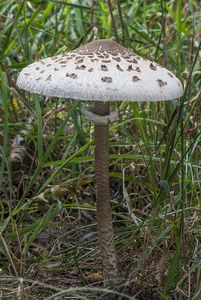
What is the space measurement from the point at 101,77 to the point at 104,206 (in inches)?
21.1

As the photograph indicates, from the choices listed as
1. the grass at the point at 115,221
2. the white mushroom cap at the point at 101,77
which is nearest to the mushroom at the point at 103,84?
the white mushroom cap at the point at 101,77

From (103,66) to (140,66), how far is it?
14cm

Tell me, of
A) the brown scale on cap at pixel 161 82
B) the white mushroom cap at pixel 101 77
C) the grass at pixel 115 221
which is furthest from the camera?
the grass at pixel 115 221

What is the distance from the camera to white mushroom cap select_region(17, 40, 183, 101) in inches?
61.3

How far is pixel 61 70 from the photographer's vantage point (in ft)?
5.42

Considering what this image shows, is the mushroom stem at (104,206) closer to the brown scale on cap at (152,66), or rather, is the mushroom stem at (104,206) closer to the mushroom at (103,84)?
the mushroom at (103,84)

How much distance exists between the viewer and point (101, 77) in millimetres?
1593

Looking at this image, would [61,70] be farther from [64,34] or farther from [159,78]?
[64,34]

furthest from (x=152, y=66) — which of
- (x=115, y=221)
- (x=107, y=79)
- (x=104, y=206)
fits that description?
(x=115, y=221)

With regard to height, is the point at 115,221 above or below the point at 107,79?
below

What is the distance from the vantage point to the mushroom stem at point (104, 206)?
74.9 inches

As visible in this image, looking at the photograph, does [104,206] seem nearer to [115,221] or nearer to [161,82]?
[115,221]

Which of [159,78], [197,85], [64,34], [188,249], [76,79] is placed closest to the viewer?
[76,79]

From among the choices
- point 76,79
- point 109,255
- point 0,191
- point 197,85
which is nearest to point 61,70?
point 76,79
